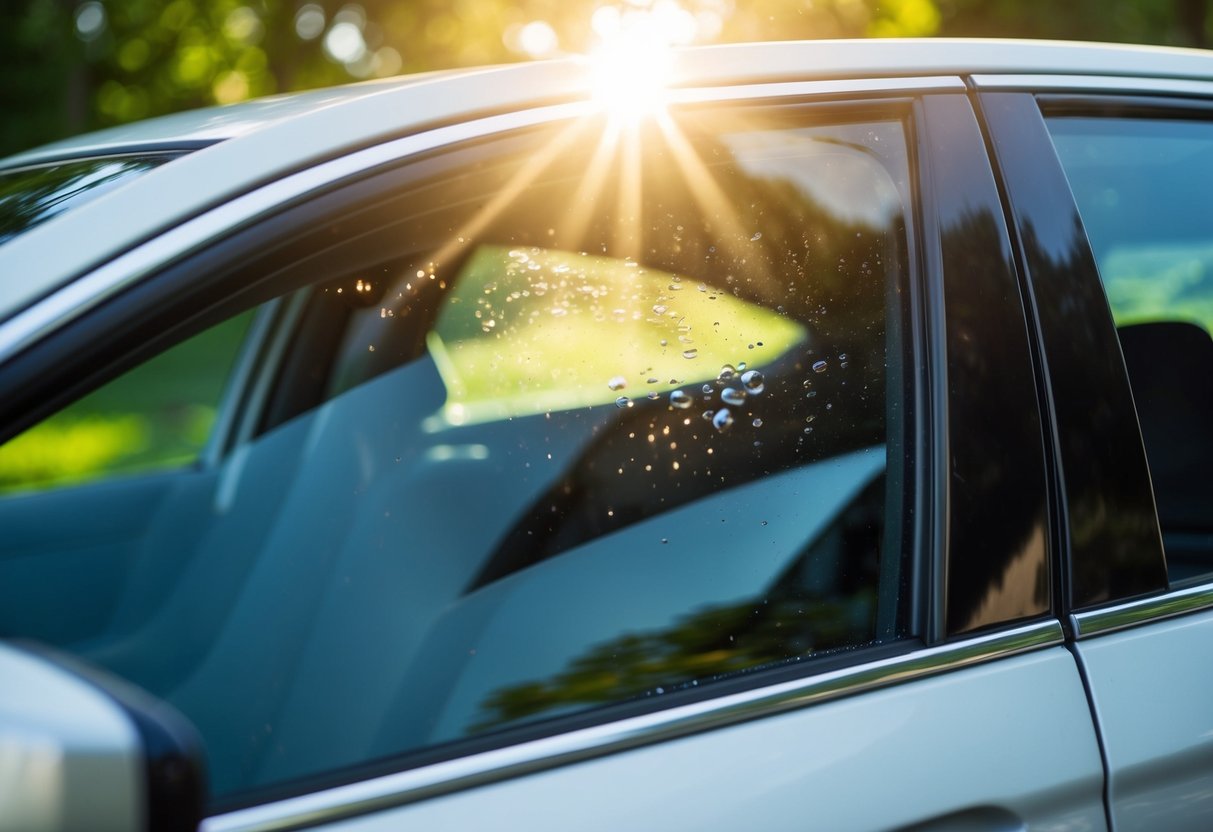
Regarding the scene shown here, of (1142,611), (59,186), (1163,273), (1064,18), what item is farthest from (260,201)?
(1064,18)

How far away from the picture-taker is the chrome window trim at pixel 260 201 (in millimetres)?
1054

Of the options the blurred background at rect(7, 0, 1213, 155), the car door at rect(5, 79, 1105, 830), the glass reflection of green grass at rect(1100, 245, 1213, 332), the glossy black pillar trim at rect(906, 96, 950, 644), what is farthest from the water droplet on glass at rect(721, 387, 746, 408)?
the blurred background at rect(7, 0, 1213, 155)

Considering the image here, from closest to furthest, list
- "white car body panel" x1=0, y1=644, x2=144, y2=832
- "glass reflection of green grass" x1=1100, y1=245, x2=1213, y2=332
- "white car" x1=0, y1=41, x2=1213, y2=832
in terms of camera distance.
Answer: "white car body panel" x1=0, y1=644, x2=144, y2=832 → "white car" x1=0, y1=41, x2=1213, y2=832 → "glass reflection of green grass" x1=1100, y1=245, x2=1213, y2=332

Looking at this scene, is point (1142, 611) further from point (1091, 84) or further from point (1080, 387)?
point (1091, 84)

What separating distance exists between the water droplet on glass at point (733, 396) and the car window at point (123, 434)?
5.09 m

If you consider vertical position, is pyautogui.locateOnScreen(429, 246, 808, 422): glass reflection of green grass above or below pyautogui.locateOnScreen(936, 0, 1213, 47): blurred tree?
below

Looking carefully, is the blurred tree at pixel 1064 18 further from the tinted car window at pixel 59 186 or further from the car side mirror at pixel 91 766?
the car side mirror at pixel 91 766

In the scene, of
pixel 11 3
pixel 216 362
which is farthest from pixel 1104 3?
pixel 11 3

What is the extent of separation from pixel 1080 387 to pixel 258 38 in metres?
27.3

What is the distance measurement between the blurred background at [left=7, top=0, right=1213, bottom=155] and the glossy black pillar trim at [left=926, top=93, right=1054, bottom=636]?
15.5 m

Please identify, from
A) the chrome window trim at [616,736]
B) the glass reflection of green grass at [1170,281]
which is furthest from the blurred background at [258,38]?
the chrome window trim at [616,736]

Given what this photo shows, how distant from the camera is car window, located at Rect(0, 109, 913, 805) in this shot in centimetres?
137

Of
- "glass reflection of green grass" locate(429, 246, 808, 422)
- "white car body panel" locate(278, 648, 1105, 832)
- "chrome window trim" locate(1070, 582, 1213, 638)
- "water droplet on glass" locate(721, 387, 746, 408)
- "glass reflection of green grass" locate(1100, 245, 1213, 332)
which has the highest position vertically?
"glass reflection of green grass" locate(1100, 245, 1213, 332)

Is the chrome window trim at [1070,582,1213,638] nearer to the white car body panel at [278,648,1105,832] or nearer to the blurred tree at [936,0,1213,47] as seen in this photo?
the white car body panel at [278,648,1105,832]
